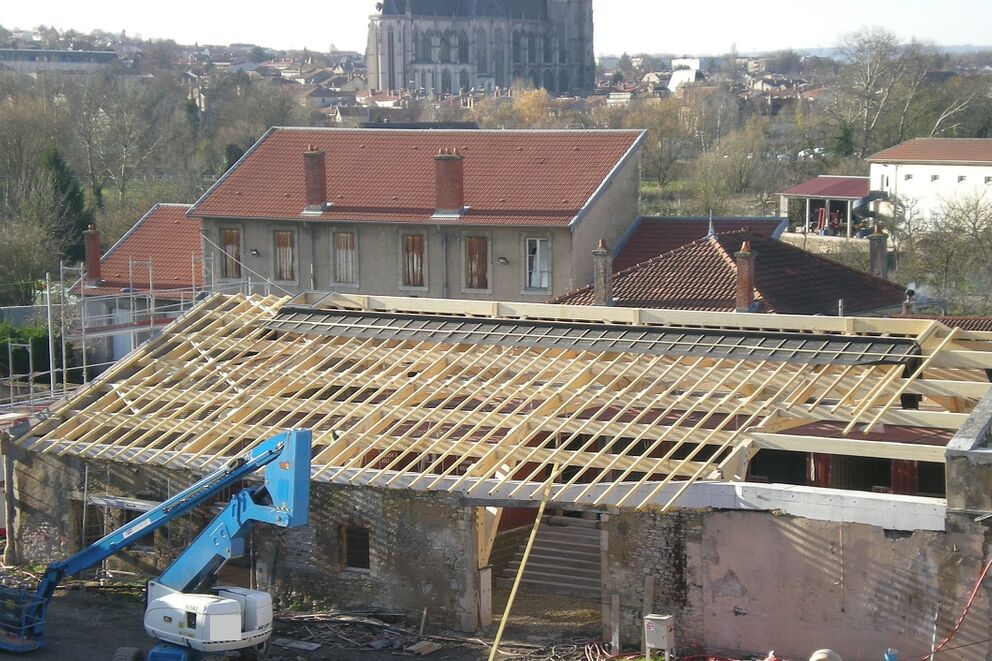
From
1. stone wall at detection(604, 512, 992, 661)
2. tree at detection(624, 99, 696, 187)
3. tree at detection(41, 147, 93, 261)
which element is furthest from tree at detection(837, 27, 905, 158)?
stone wall at detection(604, 512, 992, 661)

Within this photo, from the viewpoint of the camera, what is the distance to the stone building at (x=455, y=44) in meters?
170

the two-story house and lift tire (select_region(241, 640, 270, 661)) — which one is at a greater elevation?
the two-story house

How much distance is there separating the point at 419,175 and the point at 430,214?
7.29 ft

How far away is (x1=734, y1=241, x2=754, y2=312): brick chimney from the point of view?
2944 centimetres

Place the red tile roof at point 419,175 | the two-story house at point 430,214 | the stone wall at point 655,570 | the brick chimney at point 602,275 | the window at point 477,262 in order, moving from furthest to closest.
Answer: the window at point 477,262 → the red tile roof at point 419,175 → the two-story house at point 430,214 → the brick chimney at point 602,275 → the stone wall at point 655,570

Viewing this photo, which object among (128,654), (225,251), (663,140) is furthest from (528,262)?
(663,140)

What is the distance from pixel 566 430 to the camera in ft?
64.8

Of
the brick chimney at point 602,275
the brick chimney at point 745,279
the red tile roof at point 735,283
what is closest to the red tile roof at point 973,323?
Answer: the red tile roof at point 735,283

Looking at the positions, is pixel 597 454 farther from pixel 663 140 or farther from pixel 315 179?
pixel 663 140

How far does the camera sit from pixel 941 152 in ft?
225

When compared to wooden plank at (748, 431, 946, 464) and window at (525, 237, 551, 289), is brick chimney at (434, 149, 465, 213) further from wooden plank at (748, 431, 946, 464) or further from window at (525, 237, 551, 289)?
wooden plank at (748, 431, 946, 464)

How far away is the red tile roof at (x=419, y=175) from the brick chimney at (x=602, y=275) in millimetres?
6105

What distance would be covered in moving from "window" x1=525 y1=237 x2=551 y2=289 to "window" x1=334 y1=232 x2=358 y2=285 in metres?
5.14

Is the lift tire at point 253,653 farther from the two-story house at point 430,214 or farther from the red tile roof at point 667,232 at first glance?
the red tile roof at point 667,232
